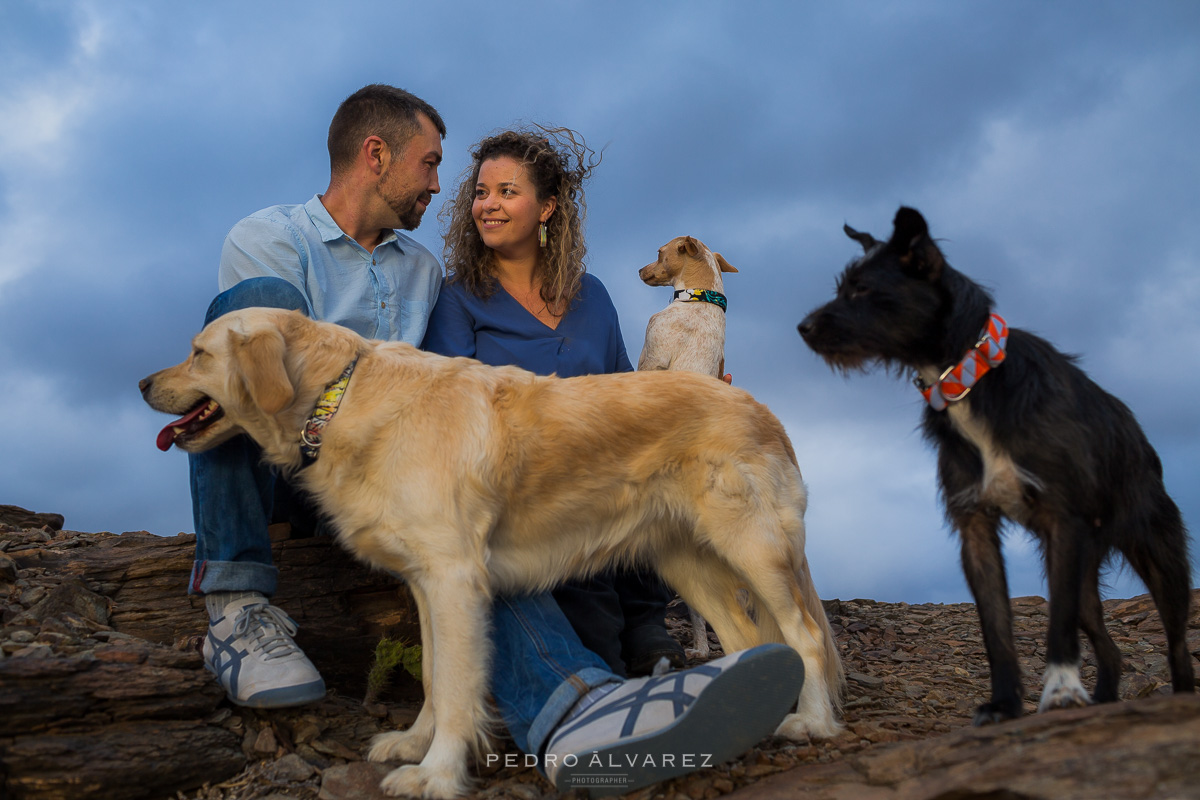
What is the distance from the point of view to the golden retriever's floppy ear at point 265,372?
3619mm

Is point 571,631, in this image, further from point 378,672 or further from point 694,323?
point 694,323

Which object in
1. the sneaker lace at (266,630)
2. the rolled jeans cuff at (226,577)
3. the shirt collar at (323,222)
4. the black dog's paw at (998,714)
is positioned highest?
the shirt collar at (323,222)

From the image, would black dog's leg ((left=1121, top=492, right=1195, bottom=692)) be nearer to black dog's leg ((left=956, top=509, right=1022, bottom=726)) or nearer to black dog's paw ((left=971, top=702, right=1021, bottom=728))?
black dog's leg ((left=956, top=509, right=1022, bottom=726))

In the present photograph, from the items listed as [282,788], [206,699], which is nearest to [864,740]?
[282,788]

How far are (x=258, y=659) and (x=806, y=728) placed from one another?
272 centimetres

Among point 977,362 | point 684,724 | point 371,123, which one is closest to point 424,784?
point 684,724

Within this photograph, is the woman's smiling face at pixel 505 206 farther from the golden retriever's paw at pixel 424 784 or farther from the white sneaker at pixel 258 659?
the golden retriever's paw at pixel 424 784

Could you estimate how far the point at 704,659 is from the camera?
604 cm

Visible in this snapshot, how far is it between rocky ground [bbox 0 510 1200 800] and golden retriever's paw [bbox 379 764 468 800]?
0.48ft

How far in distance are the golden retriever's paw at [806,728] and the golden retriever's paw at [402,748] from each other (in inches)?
65.9

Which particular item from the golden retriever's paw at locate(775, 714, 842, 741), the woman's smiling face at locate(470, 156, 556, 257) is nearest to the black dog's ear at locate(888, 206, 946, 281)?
the golden retriever's paw at locate(775, 714, 842, 741)

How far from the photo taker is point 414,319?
221 inches

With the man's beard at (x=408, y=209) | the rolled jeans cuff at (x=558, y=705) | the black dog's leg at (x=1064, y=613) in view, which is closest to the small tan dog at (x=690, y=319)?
the man's beard at (x=408, y=209)

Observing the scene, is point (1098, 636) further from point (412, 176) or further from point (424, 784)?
point (412, 176)
